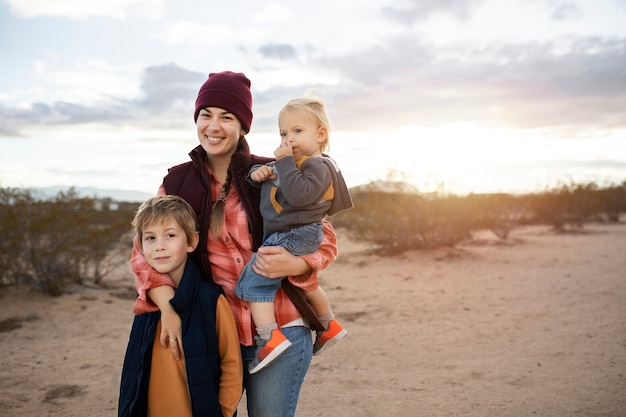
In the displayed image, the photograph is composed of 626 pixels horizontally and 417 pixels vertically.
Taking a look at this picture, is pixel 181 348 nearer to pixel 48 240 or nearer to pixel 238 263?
pixel 238 263

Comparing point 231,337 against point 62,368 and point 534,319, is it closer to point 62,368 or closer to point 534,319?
point 62,368

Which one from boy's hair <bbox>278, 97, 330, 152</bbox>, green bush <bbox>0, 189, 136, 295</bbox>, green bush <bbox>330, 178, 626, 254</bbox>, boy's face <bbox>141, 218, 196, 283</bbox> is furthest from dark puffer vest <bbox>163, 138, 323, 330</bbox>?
green bush <bbox>330, 178, 626, 254</bbox>

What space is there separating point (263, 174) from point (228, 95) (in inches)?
18.4

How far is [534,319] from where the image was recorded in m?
7.77

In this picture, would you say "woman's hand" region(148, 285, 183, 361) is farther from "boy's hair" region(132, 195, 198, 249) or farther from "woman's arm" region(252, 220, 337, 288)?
"woman's arm" region(252, 220, 337, 288)

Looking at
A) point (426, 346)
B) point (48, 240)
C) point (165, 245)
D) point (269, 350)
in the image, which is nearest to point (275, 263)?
point (269, 350)

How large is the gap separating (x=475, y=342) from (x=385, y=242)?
7640 mm

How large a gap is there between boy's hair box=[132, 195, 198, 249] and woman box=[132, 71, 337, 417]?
6 centimetres

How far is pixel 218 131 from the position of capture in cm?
252

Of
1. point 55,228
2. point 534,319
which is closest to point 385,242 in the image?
point 534,319

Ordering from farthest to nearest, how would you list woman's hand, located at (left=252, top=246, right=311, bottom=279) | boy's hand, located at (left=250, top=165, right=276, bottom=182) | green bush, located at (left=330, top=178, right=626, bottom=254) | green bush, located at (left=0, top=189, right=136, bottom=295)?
green bush, located at (left=330, top=178, right=626, bottom=254) < green bush, located at (left=0, top=189, right=136, bottom=295) < boy's hand, located at (left=250, top=165, right=276, bottom=182) < woman's hand, located at (left=252, top=246, right=311, bottom=279)

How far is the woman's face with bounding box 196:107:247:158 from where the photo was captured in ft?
8.19

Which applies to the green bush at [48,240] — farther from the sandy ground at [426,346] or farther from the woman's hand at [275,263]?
the woman's hand at [275,263]

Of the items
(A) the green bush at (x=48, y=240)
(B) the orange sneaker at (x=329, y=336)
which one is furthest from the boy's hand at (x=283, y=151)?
(A) the green bush at (x=48, y=240)
